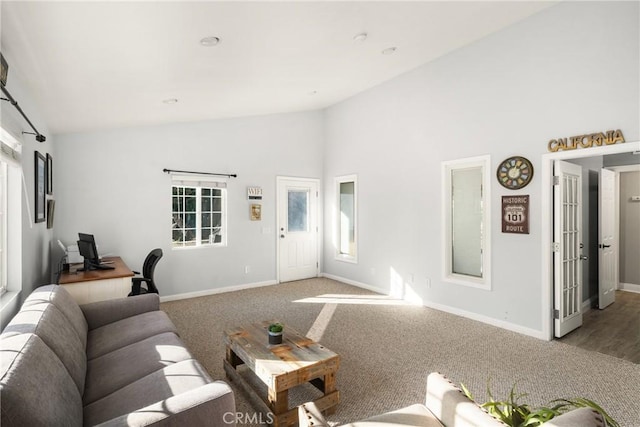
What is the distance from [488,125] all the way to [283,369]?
3735 mm

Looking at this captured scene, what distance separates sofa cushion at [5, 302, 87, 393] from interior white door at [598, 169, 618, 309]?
5.88 metres

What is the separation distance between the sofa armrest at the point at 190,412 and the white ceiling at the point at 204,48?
2.02 m

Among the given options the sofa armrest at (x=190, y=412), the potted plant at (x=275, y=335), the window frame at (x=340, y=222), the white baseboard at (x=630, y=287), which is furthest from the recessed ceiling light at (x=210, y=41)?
the white baseboard at (x=630, y=287)

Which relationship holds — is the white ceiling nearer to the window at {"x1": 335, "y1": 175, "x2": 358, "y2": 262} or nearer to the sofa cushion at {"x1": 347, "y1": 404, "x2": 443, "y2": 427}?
the window at {"x1": 335, "y1": 175, "x2": 358, "y2": 262}

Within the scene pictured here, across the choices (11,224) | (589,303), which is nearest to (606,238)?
(589,303)

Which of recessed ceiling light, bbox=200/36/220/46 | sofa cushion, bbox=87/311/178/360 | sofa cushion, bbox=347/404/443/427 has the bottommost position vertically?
sofa cushion, bbox=347/404/443/427

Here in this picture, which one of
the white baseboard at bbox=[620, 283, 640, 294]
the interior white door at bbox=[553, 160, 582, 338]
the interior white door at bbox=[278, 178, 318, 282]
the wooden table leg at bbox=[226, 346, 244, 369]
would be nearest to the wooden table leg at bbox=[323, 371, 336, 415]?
the wooden table leg at bbox=[226, 346, 244, 369]

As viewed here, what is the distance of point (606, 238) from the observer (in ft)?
15.6

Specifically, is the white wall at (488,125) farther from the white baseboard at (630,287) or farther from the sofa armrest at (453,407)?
the white baseboard at (630,287)

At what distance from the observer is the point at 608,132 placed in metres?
3.22

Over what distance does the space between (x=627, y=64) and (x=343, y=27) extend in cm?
266

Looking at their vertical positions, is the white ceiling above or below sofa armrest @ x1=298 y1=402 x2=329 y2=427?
above

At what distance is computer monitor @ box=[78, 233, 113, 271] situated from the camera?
3.69 metres

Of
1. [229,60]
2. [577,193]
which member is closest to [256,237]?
[229,60]
